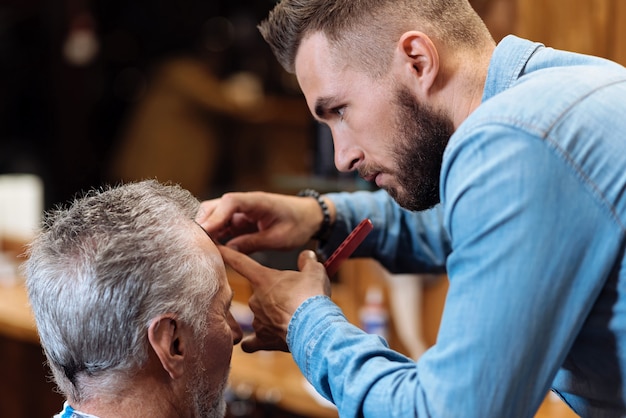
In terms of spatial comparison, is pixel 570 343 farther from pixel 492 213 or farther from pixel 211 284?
pixel 211 284

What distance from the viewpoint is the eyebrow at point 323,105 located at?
141 centimetres

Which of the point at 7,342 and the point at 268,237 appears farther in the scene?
the point at 7,342

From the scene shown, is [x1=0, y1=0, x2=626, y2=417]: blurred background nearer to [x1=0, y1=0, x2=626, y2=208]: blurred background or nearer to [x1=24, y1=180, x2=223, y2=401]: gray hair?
[x1=0, y1=0, x2=626, y2=208]: blurred background

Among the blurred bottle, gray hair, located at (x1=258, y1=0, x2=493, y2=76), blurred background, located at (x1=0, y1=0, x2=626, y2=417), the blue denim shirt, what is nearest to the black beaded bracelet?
gray hair, located at (x1=258, y1=0, x2=493, y2=76)

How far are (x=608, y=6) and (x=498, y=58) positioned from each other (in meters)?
1.27

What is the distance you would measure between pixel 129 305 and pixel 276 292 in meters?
0.25

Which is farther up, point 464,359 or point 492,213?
point 492,213

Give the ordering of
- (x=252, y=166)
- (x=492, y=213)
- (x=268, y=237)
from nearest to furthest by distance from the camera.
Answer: (x=492, y=213) < (x=268, y=237) < (x=252, y=166)

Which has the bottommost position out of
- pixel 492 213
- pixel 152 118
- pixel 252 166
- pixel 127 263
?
pixel 252 166

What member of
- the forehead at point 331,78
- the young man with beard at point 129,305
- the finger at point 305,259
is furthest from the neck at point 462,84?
the young man with beard at point 129,305

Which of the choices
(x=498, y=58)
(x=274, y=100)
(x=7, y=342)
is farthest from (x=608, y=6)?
(x=274, y=100)

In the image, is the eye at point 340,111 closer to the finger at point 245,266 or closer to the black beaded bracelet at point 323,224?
the finger at point 245,266

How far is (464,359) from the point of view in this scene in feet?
3.43

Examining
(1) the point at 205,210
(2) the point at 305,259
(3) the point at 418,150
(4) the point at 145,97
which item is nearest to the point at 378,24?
(3) the point at 418,150
